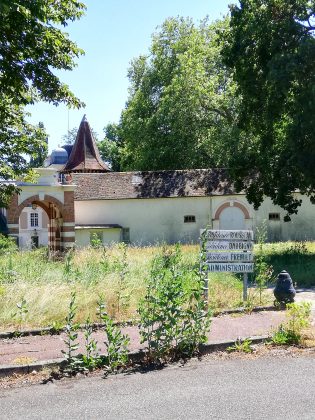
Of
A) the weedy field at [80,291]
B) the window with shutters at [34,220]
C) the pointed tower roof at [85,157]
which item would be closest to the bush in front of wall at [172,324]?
the weedy field at [80,291]

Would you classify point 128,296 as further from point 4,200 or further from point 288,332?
point 4,200

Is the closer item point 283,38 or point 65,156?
point 283,38

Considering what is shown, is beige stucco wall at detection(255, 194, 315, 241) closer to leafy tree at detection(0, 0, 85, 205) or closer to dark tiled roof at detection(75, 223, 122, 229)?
dark tiled roof at detection(75, 223, 122, 229)

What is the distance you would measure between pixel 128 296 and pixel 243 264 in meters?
2.37

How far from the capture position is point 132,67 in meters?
50.4

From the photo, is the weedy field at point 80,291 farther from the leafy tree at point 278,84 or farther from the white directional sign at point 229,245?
the leafy tree at point 278,84

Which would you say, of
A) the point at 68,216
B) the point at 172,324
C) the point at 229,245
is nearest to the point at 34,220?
the point at 68,216

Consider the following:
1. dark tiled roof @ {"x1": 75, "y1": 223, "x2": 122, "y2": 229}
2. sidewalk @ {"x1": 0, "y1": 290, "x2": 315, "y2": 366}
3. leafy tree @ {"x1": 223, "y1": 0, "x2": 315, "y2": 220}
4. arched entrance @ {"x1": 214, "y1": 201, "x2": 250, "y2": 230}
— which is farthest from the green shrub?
arched entrance @ {"x1": 214, "y1": 201, "x2": 250, "y2": 230}

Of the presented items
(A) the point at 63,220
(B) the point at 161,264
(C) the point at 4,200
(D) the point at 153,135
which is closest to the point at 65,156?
(D) the point at 153,135

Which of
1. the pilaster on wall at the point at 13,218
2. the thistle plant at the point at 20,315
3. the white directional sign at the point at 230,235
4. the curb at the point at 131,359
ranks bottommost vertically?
the curb at the point at 131,359

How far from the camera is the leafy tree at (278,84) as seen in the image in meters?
19.3

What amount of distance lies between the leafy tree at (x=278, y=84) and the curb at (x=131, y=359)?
13177 millimetres

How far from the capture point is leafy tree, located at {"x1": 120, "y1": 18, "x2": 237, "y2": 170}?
133 feet

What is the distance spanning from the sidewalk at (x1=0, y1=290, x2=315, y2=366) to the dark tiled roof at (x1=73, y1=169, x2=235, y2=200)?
29.9m
